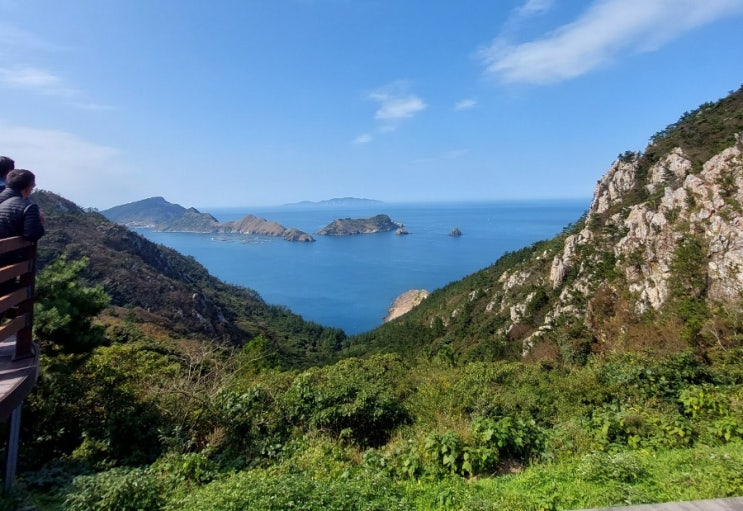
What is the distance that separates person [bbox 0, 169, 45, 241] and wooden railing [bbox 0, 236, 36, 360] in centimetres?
14

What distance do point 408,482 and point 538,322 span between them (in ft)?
110

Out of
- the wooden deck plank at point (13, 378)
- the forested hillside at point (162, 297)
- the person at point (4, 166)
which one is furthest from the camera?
the forested hillside at point (162, 297)

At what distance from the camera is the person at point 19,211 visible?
372 cm

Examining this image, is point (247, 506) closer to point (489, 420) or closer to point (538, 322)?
point (489, 420)

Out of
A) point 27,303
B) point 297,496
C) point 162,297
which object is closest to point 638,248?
point 297,496

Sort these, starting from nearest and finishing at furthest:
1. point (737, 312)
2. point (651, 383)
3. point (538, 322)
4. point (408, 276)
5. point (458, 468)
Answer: point (458, 468) → point (651, 383) → point (737, 312) → point (538, 322) → point (408, 276)

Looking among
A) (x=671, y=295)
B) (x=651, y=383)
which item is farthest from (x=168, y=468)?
(x=671, y=295)

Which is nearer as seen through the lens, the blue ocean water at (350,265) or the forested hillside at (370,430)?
the forested hillside at (370,430)

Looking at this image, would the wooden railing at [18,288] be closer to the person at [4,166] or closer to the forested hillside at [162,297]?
the person at [4,166]

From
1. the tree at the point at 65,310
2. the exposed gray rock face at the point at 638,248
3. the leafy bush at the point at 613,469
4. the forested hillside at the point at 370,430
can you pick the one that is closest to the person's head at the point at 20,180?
the tree at the point at 65,310

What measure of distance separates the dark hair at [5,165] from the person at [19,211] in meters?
0.61

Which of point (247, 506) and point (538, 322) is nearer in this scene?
point (247, 506)

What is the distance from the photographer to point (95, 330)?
6.51 metres

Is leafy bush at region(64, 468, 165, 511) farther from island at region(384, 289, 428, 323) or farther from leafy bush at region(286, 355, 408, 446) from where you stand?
island at region(384, 289, 428, 323)
